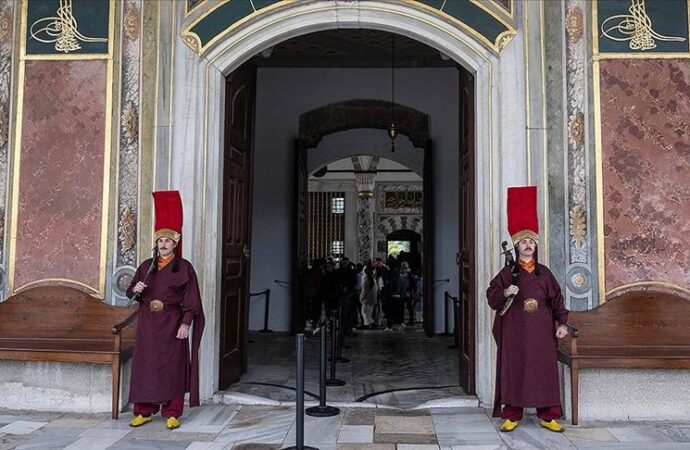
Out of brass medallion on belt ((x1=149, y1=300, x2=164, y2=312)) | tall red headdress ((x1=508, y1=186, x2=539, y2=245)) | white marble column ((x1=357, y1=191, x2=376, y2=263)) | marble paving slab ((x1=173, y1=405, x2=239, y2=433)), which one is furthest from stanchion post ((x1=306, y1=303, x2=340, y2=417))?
white marble column ((x1=357, y1=191, x2=376, y2=263))

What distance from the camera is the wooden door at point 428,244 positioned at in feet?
A: 29.7

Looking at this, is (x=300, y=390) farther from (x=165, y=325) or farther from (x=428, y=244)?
(x=428, y=244)

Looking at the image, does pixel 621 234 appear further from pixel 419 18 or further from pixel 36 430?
pixel 36 430

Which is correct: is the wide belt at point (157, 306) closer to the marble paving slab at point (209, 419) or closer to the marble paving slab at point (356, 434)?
the marble paving slab at point (209, 419)

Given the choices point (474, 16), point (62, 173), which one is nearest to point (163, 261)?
point (62, 173)

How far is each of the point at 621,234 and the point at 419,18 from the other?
226 cm

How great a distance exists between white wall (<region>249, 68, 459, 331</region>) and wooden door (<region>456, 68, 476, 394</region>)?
11.6ft

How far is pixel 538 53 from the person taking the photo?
4934 millimetres

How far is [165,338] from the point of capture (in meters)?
4.16

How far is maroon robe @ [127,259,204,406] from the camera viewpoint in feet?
13.5

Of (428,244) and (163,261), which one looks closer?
(163,261)

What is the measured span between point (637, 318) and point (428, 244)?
4586mm

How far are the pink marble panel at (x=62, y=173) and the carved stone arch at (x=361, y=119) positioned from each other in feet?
14.6

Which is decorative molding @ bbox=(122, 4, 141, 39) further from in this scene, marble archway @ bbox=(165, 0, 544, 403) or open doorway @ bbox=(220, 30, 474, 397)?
open doorway @ bbox=(220, 30, 474, 397)
